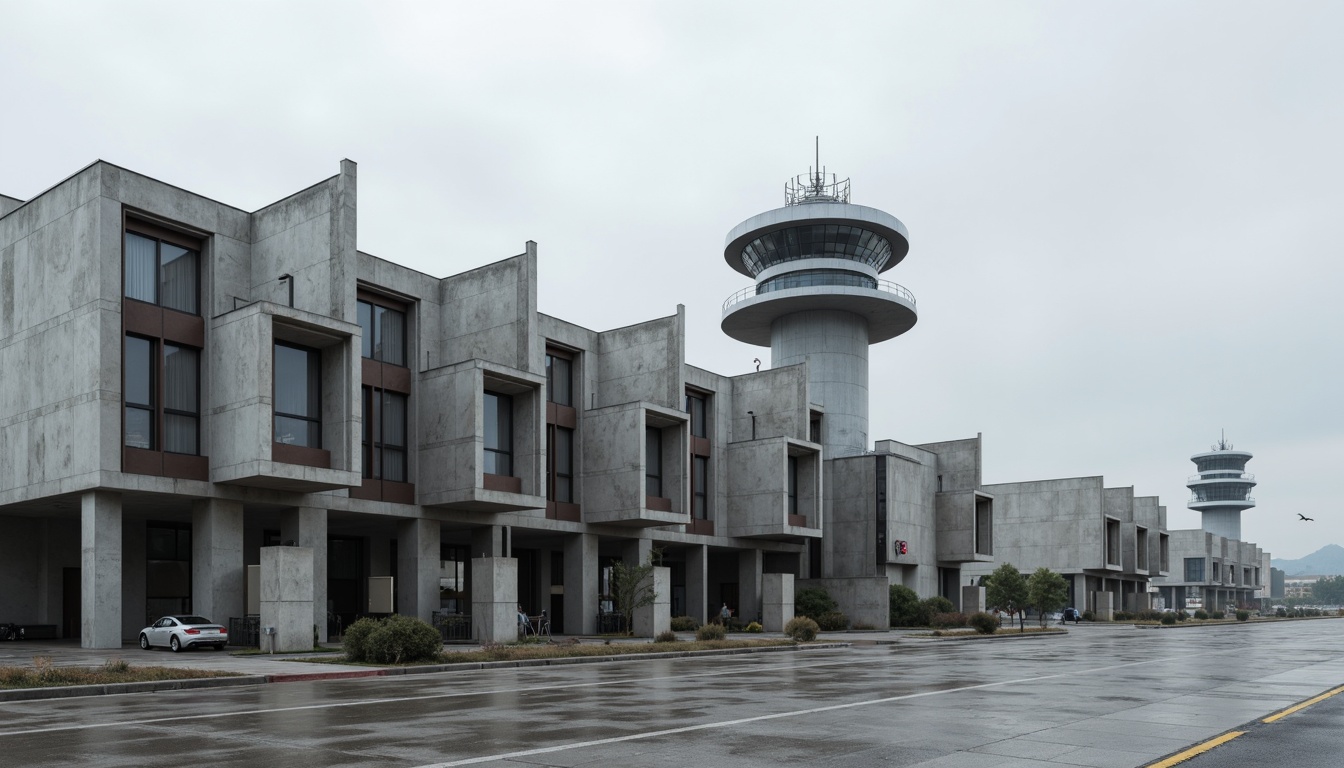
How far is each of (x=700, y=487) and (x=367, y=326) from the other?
22.3 m

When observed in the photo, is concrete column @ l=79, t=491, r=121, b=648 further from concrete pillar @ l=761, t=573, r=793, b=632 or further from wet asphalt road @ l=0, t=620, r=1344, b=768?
concrete pillar @ l=761, t=573, r=793, b=632

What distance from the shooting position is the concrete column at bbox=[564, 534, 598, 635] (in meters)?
49.1

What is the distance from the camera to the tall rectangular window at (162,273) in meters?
34.2

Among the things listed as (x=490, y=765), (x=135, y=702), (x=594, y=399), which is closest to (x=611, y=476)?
(x=594, y=399)

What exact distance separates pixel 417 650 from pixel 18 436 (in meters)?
17.4

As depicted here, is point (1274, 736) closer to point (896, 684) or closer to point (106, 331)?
point (896, 684)

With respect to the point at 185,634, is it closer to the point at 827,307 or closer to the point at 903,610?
the point at 903,610

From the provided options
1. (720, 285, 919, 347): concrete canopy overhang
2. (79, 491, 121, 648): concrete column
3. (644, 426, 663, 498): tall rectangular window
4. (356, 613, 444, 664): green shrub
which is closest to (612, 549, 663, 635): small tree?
(644, 426, 663, 498): tall rectangular window

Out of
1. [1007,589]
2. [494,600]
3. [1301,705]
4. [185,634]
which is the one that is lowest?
[1007,589]

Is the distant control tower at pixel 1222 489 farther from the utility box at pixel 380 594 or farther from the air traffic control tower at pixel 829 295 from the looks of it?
the utility box at pixel 380 594

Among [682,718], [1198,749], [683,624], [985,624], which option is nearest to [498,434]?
[683,624]

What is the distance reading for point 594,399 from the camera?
52094 mm

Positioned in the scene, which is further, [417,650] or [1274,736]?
[417,650]

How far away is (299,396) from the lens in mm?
36719
